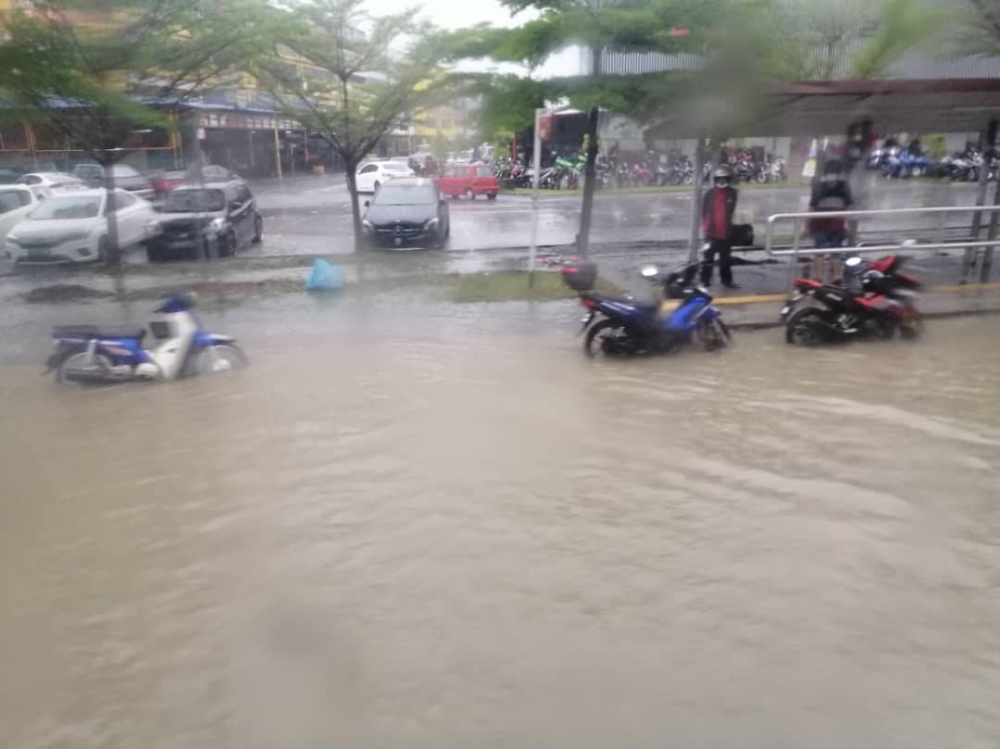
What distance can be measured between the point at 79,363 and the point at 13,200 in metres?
10.9

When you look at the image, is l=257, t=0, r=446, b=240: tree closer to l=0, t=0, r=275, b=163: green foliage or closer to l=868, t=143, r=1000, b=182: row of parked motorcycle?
l=0, t=0, r=275, b=163: green foliage

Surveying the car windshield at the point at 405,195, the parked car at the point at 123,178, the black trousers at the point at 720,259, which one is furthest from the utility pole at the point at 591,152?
the parked car at the point at 123,178

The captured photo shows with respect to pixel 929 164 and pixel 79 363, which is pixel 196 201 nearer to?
pixel 79 363

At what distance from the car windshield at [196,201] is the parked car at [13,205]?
269 cm

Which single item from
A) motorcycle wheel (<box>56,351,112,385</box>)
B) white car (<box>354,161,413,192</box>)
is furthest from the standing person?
white car (<box>354,161,413,192</box>)

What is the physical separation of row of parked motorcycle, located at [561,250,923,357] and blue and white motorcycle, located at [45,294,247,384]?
4036 mm

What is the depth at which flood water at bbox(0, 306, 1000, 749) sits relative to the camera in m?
3.86

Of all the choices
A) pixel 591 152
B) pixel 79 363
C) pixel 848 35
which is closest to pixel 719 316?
pixel 591 152

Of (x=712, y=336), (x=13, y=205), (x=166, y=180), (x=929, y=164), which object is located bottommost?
(x=712, y=336)

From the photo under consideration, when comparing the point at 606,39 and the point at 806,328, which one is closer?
the point at 806,328

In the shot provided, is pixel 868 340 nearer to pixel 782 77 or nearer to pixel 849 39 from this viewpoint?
pixel 782 77

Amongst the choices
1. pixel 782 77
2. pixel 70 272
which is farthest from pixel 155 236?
pixel 782 77

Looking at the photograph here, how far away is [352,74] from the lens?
46.9 ft

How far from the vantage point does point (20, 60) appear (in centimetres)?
916
